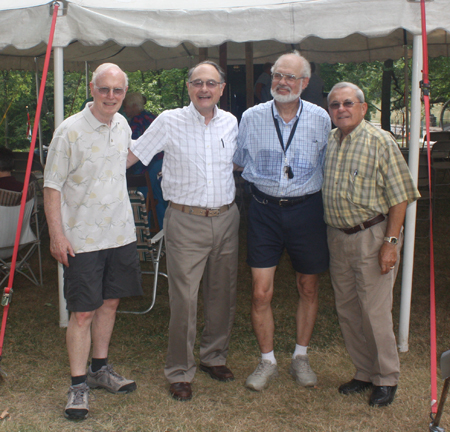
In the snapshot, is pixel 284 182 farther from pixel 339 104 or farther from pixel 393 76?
pixel 393 76

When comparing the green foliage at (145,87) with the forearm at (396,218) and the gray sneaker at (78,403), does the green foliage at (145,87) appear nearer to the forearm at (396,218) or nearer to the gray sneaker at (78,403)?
the forearm at (396,218)

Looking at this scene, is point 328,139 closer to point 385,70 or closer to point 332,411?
point 332,411

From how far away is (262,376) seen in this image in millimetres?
3039

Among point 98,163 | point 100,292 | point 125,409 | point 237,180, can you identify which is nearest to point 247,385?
point 125,409

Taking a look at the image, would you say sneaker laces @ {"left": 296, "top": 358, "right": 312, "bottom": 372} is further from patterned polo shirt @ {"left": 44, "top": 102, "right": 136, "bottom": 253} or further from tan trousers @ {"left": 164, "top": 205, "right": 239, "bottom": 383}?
patterned polo shirt @ {"left": 44, "top": 102, "right": 136, "bottom": 253}

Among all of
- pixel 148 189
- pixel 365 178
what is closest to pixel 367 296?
pixel 365 178

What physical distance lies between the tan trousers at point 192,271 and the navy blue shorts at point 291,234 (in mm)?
143

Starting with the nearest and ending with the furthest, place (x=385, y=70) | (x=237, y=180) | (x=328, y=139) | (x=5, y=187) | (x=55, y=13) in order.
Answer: (x=328, y=139), (x=55, y=13), (x=5, y=187), (x=237, y=180), (x=385, y=70)

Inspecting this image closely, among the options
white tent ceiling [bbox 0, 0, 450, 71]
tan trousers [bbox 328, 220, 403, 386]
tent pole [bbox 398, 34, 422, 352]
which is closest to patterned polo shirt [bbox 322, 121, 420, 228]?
tan trousers [bbox 328, 220, 403, 386]

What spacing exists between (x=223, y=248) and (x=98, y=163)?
2.81 feet

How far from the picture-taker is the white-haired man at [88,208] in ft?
8.47

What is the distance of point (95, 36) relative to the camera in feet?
10.8

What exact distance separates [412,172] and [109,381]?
2261 millimetres

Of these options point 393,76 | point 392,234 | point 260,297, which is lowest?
point 260,297
